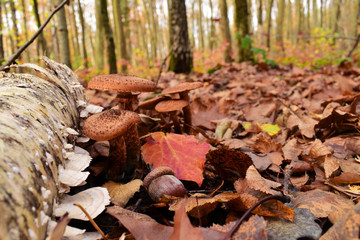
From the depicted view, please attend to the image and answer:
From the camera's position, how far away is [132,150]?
1733 millimetres

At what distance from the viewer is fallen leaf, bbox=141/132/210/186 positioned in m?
1.48

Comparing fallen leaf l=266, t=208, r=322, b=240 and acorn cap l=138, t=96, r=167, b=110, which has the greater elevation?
acorn cap l=138, t=96, r=167, b=110

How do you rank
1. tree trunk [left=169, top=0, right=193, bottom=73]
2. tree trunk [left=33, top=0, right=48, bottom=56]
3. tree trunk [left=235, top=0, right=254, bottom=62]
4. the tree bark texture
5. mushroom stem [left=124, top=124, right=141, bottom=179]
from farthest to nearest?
tree trunk [left=235, top=0, right=254, bottom=62] → tree trunk [left=169, top=0, right=193, bottom=73] → tree trunk [left=33, top=0, right=48, bottom=56] → mushroom stem [left=124, top=124, right=141, bottom=179] → the tree bark texture

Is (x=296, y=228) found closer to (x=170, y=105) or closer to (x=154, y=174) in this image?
(x=154, y=174)

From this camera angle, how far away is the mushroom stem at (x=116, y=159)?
1.58 m

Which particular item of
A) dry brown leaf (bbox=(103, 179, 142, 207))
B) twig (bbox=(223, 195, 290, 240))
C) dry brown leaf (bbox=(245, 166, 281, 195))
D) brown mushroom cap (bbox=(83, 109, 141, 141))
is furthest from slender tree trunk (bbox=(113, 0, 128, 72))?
twig (bbox=(223, 195, 290, 240))

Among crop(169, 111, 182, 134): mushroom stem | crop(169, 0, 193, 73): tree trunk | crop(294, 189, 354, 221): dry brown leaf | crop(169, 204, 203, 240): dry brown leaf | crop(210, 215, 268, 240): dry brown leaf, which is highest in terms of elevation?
crop(169, 0, 193, 73): tree trunk

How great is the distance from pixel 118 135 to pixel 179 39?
213 inches

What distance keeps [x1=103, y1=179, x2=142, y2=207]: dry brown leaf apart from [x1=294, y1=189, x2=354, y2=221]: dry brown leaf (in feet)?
2.69

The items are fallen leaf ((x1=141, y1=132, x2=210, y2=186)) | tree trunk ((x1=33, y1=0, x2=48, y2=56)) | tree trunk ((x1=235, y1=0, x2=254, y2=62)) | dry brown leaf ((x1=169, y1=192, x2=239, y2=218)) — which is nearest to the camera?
dry brown leaf ((x1=169, y1=192, x2=239, y2=218))

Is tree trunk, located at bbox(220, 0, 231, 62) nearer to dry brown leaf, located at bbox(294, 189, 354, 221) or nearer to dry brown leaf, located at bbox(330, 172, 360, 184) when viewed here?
dry brown leaf, located at bbox(330, 172, 360, 184)

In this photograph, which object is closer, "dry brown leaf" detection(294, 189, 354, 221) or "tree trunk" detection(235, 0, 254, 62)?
"dry brown leaf" detection(294, 189, 354, 221)

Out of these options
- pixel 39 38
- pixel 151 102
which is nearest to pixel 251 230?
pixel 151 102

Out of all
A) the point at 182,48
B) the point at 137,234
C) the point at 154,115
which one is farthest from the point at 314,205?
the point at 182,48
